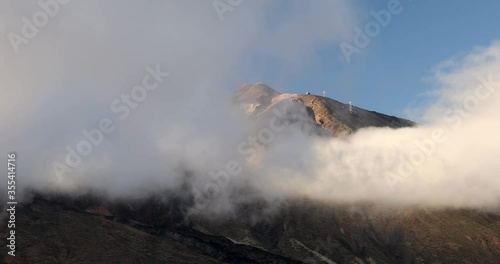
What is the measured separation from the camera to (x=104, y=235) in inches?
7692

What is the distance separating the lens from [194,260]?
194500mm

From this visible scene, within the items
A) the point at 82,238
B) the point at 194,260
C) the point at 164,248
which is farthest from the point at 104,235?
the point at 194,260

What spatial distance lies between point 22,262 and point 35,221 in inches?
1263

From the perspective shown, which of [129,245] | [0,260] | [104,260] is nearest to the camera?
[0,260]

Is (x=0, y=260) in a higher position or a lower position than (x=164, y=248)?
lower

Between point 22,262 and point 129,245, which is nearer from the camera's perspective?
point 22,262

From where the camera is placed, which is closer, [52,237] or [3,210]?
[52,237]

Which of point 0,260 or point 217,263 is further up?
point 217,263

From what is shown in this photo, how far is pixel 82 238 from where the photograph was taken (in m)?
188

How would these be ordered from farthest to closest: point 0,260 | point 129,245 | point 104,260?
point 129,245 < point 104,260 < point 0,260

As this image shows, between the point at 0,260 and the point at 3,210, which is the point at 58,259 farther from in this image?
the point at 3,210

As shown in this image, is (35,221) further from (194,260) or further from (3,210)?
(194,260)

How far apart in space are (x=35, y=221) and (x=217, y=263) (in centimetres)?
6980

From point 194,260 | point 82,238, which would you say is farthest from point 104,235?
point 194,260
